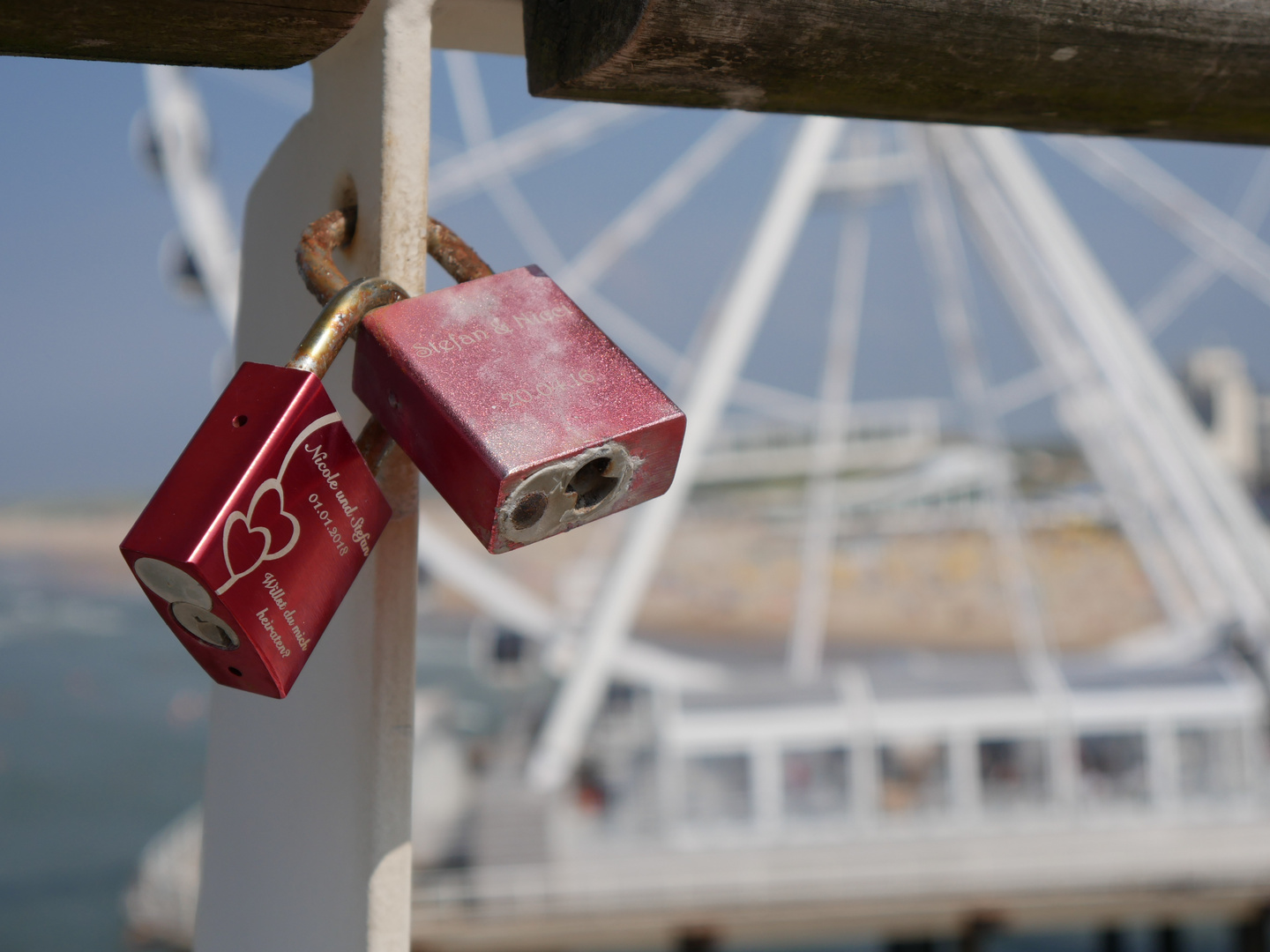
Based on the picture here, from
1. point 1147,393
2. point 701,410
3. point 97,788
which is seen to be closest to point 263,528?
point 701,410

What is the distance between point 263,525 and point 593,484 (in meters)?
0.16

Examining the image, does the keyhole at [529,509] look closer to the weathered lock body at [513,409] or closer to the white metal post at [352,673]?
the weathered lock body at [513,409]

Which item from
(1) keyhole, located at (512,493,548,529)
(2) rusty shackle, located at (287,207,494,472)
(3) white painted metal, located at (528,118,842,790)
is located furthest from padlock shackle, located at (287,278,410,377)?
(3) white painted metal, located at (528,118,842,790)

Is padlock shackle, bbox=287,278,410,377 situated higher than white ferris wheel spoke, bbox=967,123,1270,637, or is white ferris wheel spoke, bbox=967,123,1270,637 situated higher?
padlock shackle, bbox=287,278,410,377

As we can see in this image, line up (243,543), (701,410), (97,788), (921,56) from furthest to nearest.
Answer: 1. (97,788)
2. (701,410)
3. (921,56)
4. (243,543)

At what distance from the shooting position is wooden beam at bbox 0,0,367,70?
20.0 inches

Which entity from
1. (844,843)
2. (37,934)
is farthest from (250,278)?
(37,934)

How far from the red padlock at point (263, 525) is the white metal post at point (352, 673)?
0.06 meters

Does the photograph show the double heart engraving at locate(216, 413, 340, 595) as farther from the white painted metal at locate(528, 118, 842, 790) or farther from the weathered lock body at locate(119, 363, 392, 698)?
the white painted metal at locate(528, 118, 842, 790)

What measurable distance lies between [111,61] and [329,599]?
0.30 meters

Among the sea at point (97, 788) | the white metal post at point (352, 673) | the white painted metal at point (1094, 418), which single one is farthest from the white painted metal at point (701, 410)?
the white metal post at point (352, 673)

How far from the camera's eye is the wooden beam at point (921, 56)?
57cm

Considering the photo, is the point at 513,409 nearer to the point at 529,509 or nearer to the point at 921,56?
the point at 529,509

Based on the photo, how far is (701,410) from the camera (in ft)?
24.7
